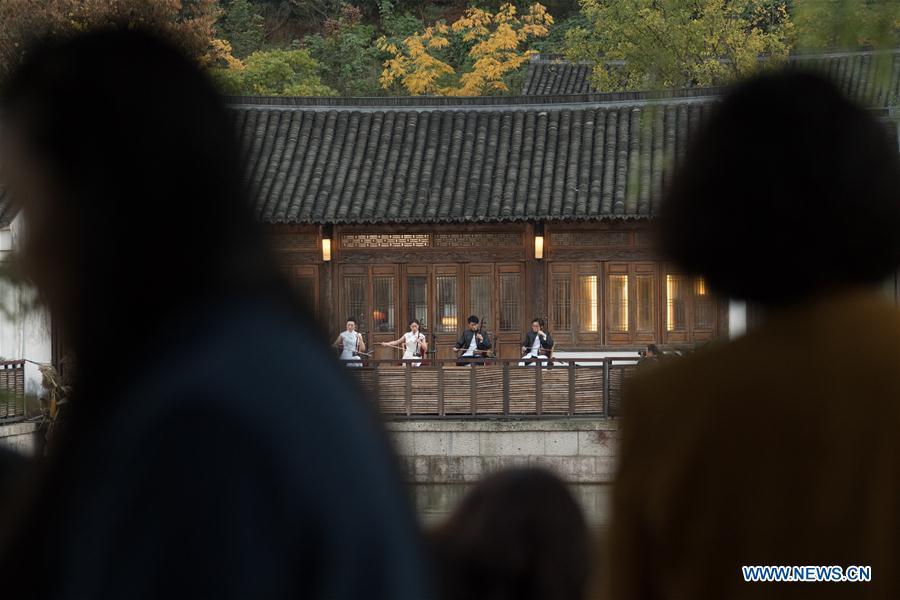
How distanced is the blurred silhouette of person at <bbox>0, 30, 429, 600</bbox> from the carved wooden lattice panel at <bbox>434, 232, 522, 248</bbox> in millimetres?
19053

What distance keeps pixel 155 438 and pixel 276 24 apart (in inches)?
1549

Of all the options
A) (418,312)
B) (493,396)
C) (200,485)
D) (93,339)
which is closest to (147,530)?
(200,485)

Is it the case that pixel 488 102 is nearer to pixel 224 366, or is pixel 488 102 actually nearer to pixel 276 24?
pixel 276 24

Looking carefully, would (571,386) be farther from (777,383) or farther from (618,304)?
(777,383)

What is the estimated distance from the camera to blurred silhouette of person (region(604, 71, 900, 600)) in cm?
163

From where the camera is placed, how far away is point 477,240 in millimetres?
20375

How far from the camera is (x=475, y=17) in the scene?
33812mm

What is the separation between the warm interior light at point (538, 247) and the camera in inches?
786

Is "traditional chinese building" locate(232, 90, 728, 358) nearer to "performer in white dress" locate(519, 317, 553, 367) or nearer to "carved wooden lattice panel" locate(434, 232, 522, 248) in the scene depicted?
"carved wooden lattice panel" locate(434, 232, 522, 248)

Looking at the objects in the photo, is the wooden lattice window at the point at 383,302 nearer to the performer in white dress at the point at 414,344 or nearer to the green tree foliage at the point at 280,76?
the performer in white dress at the point at 414,344

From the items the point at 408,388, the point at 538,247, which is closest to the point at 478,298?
the point at 538,247

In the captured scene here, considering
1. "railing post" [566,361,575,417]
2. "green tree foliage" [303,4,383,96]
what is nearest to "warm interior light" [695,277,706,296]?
"railing post" [566,361,575,417]

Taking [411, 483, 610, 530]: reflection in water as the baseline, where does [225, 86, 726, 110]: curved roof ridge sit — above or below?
above

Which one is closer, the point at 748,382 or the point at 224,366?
the point at 224,366
